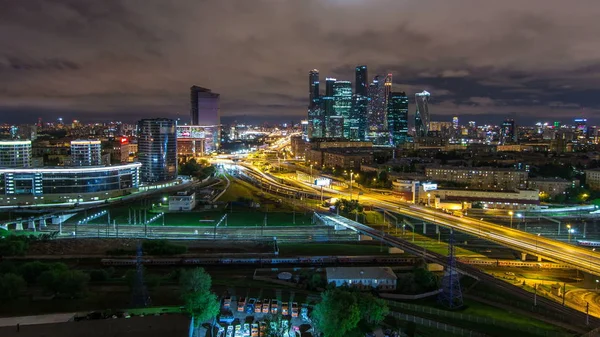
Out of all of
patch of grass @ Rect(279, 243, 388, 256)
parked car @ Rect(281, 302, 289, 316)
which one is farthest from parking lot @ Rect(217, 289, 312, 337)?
patch of grass @ Rect(279, 243, 388, 256)

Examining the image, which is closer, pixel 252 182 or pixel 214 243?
pixel 214 243

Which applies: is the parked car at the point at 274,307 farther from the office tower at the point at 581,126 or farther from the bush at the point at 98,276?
the office tower at the point at 581,126

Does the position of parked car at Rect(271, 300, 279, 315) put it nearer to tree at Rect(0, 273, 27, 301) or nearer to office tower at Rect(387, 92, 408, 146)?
tree at Rect(0, 273, 27, 301)

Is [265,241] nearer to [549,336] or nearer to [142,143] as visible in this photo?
[549,336]

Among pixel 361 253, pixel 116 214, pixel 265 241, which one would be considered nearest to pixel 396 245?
pixel 361 253

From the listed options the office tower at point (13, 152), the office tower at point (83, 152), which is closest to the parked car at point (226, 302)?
the office tower at point (83, 152)

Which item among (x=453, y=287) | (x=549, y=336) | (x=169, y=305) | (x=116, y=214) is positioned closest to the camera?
(x=549, y=336)
